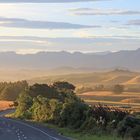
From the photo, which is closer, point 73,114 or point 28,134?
point 28,134

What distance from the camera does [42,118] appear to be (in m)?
82.4

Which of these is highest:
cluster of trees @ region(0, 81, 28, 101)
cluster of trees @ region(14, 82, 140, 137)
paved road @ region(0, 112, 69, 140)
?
→ cluster of trees @ region(0, 81, 28, 101)

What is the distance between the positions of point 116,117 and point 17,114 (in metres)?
41.2

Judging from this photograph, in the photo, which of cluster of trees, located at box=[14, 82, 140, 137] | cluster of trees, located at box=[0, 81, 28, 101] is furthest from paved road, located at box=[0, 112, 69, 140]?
cluster of trees, located at box=[0, 81, 28, 101]

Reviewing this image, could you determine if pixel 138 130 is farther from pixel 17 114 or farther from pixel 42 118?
pixel 17 114

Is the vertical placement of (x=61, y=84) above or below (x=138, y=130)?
above

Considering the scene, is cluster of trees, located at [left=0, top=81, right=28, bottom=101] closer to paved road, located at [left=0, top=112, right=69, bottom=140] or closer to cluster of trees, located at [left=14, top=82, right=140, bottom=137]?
cluster of trees, located at [left=14, top=82, right=140, bottom=137]

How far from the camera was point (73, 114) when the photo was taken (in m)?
67.8

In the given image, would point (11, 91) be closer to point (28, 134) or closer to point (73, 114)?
point (73, 114)

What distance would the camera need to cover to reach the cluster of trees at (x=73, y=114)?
189 ft

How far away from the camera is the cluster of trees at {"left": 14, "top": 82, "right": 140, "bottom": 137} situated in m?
57.6

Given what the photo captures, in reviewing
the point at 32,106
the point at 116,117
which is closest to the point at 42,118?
the point at 32,106

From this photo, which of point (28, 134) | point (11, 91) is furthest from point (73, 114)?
point (11, 91)

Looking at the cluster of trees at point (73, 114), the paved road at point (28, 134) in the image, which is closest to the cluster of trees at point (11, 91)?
the cluster of trees at point (73, 114)
